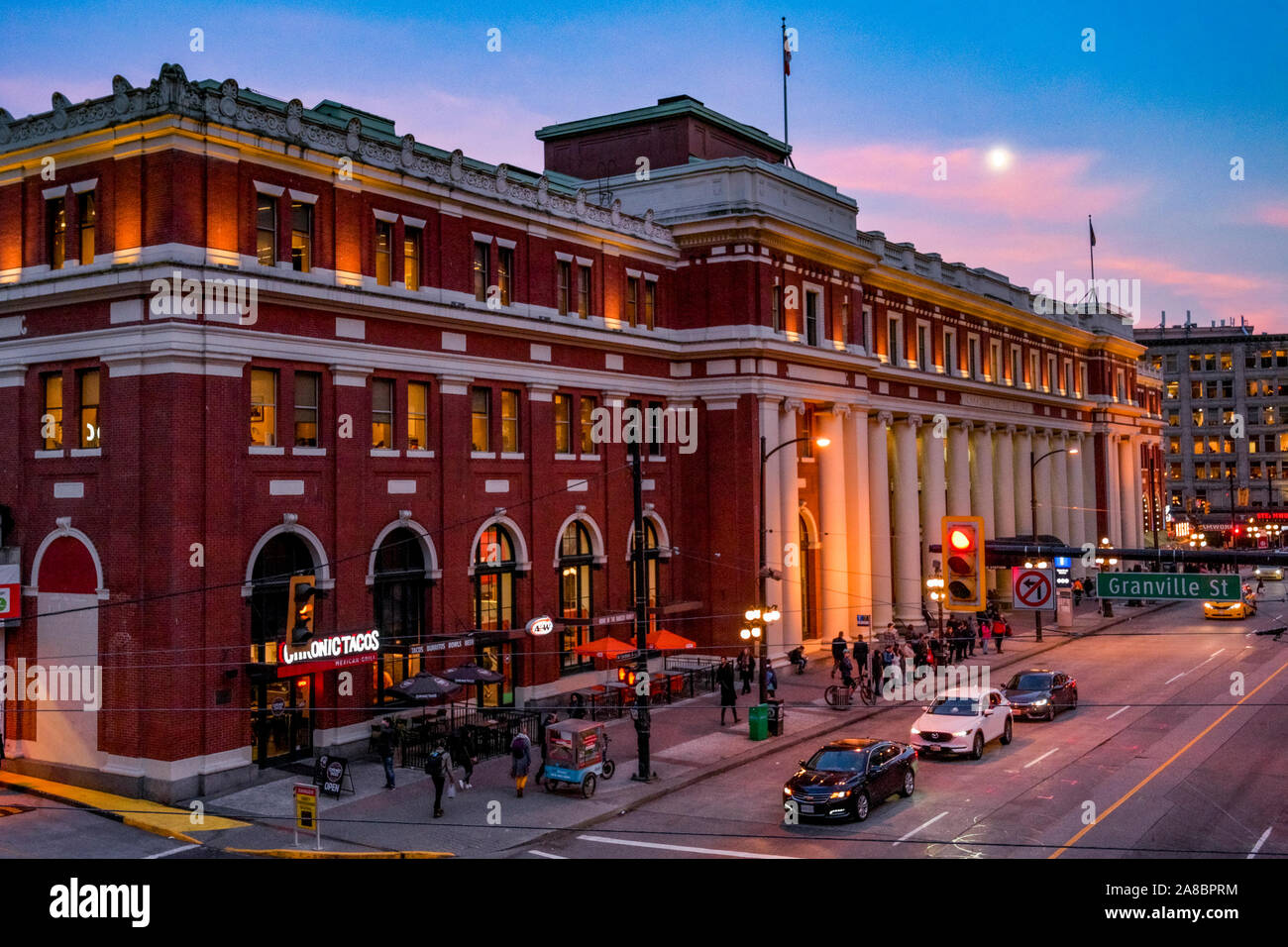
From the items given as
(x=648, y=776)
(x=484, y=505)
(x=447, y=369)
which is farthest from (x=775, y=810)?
(x=447, y=369)

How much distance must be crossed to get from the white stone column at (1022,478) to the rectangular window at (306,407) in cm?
5556

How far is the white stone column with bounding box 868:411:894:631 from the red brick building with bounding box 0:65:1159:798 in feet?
1.68

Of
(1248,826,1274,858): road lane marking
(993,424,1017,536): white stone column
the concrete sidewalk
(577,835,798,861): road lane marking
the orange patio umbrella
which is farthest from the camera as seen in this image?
(993,424,1017,536): white stone column

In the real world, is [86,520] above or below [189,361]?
below

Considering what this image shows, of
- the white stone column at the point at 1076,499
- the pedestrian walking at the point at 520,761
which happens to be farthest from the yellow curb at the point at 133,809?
the white stone column at the point at 1076,499

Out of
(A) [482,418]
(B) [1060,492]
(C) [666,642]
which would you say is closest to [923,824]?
(C) [666,642]

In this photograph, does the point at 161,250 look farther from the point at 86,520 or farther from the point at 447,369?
the point at 447,369

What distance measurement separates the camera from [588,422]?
133ft

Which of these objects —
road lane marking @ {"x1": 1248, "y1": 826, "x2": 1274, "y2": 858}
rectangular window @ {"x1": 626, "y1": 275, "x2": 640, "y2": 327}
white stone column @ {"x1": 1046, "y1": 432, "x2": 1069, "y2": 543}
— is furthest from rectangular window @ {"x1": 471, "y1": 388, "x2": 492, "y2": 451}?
white stone column @ {"x1": 1046, "y1": 432, "x2": 1069, "y2": 543}

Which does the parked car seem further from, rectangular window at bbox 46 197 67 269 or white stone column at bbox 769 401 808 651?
rectangular window at bbox 46 197 67 269

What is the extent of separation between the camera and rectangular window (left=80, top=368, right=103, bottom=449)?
27.8m

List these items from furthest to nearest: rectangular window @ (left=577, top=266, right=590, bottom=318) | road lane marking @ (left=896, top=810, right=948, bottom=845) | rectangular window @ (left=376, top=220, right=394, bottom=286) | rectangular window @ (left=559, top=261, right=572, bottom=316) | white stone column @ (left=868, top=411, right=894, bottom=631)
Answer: white stone column @ (left=868, top=411, right=894, bottom=631), rectangular window @ (left=577, top=266, right=590, bottom=318), rectangular window @ (left=559, top=261, right=572, bottom=316), rectangular window @ (left=376, top=220, right=394, bottom=286), road lane marking @ (left=896, top=810, right=948, bottom=845)

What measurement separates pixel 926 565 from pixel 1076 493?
29.3 m

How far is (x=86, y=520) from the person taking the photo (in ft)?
90.5
